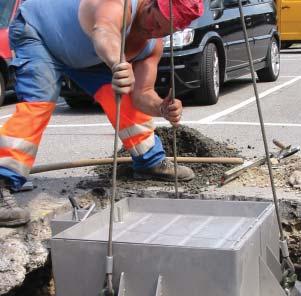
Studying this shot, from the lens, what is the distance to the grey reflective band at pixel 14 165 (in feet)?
12.6

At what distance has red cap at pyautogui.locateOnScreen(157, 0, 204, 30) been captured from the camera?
331 cm

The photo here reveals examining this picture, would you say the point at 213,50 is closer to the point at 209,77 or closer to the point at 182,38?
the point at 209,77

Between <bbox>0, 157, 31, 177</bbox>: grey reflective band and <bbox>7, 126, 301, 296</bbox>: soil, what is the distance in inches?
22.1

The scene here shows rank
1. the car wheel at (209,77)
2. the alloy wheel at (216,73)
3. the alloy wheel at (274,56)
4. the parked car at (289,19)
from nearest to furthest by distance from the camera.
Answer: the car wheel at (209,77)
the alloy wheel at (216,73)
the alloy wheel at (274,56)
the parked car at (289,19)

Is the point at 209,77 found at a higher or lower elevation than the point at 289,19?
higher

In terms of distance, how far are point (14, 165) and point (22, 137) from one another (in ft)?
0.55

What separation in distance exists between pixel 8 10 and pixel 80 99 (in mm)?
2271

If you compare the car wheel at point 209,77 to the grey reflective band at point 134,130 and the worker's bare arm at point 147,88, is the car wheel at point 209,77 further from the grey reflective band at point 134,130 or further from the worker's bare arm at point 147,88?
the worker's bare arm at point 147,88

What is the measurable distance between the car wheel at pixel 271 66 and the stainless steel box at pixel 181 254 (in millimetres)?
8905

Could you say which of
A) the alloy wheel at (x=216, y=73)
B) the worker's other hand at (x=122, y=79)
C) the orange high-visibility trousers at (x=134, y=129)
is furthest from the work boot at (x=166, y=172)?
the alloy wheel at (x=216, y=73)

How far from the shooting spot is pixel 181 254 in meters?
2.41

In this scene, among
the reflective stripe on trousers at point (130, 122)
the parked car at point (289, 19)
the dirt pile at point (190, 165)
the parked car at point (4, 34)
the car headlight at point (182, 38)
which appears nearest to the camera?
the reflective stripe on trousers at point (130, 122)

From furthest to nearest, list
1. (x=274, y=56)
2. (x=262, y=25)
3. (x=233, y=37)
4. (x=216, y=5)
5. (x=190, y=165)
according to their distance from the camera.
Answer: (x=274, y=56), (x=262, y=25), (x=233, y=37), (x=216, y=5), (x=190, y=165)

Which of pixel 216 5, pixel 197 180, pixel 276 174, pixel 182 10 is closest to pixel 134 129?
pixel 197 180
